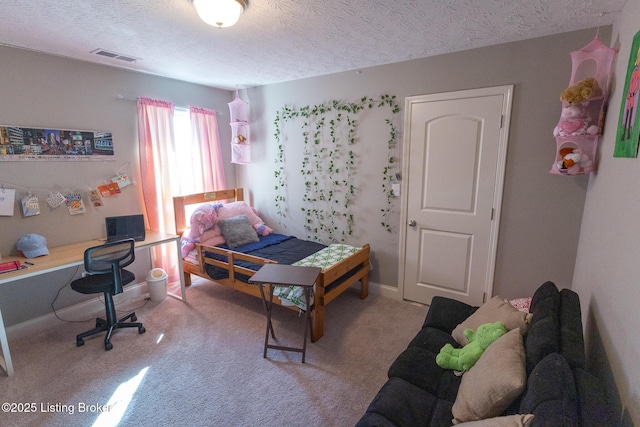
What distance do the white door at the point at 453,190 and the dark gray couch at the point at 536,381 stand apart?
0.99m

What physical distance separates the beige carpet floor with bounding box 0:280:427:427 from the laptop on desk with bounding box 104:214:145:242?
2.53 feet

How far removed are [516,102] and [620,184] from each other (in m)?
1.26

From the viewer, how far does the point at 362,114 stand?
323 centimetres

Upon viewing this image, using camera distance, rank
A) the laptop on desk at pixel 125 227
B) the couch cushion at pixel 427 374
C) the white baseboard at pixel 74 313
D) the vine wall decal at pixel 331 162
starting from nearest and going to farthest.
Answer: the couch cushion at pixel 427 374, the white baseboard at pixel 74 313, the laptop on desk at pixel 125 227, the vine wall decal at pixel 331 162

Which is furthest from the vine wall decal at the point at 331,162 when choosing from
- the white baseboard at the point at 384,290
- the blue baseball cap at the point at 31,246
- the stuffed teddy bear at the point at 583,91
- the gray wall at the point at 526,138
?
the blue baseball cap at the point at 31,246

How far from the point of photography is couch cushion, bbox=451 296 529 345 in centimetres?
168

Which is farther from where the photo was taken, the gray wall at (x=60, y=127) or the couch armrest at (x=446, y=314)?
the gray wall at (x=60, y=127)

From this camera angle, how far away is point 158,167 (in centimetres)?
344

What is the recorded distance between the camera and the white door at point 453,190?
2.62m

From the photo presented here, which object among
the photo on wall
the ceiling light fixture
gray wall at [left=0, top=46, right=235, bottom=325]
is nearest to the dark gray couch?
the photo on wall

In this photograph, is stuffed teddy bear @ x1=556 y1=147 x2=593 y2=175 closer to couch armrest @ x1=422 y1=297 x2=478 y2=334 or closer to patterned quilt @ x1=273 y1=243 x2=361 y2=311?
couch armrest @ x1=422 y1=297 x2=478 y2=334

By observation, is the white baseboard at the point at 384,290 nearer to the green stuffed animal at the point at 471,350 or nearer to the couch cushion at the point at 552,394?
the green stuffed animal at the point at 471,350

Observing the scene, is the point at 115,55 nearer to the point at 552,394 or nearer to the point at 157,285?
the point at 157,285

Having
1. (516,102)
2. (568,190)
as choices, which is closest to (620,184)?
(568,190)
